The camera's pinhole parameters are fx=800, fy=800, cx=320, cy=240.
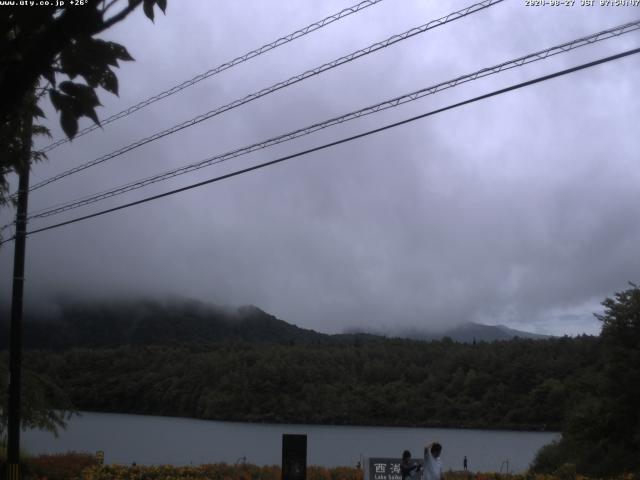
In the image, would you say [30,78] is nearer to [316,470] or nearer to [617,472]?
[316,470]

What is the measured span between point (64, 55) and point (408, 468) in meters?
12.3

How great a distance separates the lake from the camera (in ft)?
141

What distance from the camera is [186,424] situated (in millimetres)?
67688

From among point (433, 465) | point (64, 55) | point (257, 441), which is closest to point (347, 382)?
point (257, 441)

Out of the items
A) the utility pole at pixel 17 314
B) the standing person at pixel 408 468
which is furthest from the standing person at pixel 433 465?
the utility pole at pixel 17 314

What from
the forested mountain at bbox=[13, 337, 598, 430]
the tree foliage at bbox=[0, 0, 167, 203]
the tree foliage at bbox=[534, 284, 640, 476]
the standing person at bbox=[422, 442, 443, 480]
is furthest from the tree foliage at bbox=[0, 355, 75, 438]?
the forested mountain at bbox=[13, 337, 598, 430]

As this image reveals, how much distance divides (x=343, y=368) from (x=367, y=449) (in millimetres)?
25176

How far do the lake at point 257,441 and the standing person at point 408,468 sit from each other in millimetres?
23648

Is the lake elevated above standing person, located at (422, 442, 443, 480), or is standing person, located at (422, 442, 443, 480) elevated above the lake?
standing person, located at (422, 442, 443, 480)

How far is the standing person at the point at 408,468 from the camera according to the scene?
1420cm

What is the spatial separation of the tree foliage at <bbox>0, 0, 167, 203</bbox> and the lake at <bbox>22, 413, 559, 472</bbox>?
35.9m

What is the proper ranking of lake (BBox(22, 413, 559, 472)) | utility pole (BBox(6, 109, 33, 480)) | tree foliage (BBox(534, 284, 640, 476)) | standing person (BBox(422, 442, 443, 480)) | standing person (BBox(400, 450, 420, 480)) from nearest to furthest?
standing person (BBox(422, 442, 443, 480)) → standing person (BBox(400, 450, 420, 480)) → utility pole (BBox(6, 109, 33, 480)) → tree foliage (BBox(534, 284, 640, 476)) → lake (BBox(22, 413, 559, 472))

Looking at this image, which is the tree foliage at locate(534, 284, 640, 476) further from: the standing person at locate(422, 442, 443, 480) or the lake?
the standing person at locate(422, 442, 443, 480)

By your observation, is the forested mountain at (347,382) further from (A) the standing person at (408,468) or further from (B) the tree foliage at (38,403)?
(A) the standing person at (408,468)
